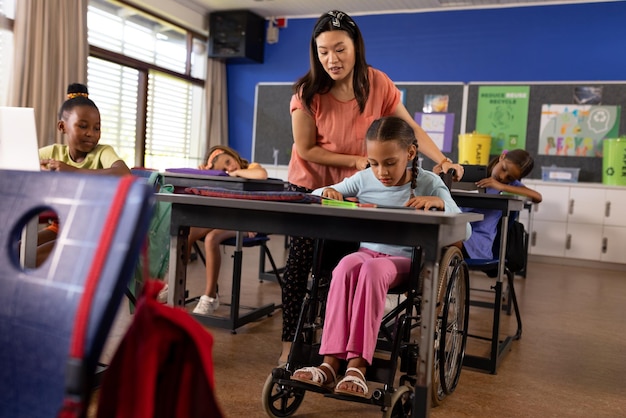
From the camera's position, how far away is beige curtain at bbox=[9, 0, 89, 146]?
186 inches

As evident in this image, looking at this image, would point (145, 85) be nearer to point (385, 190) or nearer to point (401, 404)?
point (385, 190)

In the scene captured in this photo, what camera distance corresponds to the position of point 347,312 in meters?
1.54

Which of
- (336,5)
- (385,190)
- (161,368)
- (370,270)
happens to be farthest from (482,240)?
(336,5)

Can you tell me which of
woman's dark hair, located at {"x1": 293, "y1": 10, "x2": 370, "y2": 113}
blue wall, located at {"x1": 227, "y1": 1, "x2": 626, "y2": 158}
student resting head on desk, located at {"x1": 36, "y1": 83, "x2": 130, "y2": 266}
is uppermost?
blue wall, located at {"x1": 227, "y1": 1, "x2": 626, "y2": 158}

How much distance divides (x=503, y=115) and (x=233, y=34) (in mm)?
3284

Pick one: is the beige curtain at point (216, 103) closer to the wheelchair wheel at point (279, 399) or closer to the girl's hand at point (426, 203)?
the wheelchair wheel at point (279, 399)

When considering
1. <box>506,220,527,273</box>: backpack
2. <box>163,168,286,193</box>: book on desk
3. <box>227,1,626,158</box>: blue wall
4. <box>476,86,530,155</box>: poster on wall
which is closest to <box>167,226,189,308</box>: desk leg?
<box>163,168,286,193</box>: book on desk

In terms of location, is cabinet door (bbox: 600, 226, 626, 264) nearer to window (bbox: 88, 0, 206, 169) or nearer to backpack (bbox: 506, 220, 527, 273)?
backpack (bbox: 506, 220, 527, 273)

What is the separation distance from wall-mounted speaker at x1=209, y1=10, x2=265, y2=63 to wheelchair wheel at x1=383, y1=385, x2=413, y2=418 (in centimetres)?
604

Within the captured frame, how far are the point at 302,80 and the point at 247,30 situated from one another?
5.36 metres

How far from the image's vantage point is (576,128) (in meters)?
5.79

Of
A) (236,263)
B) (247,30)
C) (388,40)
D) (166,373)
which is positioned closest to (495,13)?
(388,40)

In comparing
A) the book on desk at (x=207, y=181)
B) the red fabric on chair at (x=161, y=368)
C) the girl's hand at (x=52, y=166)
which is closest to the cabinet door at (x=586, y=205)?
the book on desk at (x=207, y=181)

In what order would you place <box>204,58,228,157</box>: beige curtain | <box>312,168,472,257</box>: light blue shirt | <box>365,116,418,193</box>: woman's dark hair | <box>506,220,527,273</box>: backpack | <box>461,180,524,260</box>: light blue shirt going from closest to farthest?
1. <box>365,116,418,193</box>: woman's dark hair
2. <box>312,168,472,257</box>: light blue shirt
3. <box>461,180,524,260</box>: light blue shirt
4. <box>506,220,527,273</box>: backpack
5. <box>204,58,228,157</box>: beige curtain
